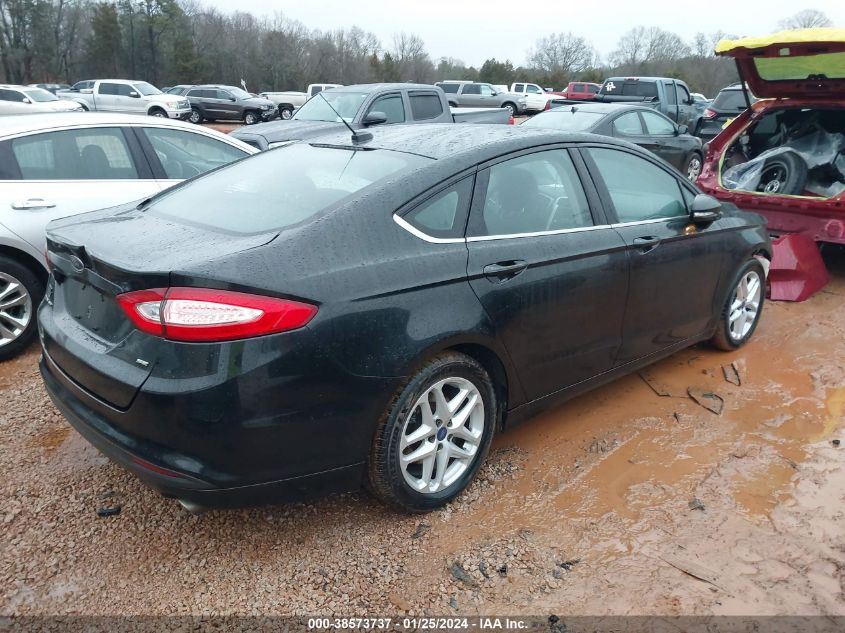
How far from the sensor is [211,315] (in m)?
2.18

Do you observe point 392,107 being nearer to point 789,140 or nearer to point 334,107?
point 334,107

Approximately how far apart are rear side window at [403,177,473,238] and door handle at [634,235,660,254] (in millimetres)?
1115

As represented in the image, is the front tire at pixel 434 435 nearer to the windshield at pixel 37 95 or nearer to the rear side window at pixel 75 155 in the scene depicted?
the rear side window at pixel 75 155

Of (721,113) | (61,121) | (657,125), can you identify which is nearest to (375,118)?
(657,125)

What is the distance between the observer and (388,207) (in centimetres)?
264

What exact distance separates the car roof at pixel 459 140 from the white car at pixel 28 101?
21.1 m

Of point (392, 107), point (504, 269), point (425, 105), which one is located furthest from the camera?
point (425, 105)

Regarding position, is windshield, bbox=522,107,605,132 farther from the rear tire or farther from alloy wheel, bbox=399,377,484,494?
alloy wheel, bbox=399,377,484,494

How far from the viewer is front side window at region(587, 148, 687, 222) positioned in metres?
3.55

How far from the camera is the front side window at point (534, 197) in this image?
298 centimetres

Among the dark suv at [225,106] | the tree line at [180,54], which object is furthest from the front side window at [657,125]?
the tree line at [180,54]

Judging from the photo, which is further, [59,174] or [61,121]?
[61,121]

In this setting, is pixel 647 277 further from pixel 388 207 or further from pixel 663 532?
pixel 388 207

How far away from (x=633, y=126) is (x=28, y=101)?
20.4 m
